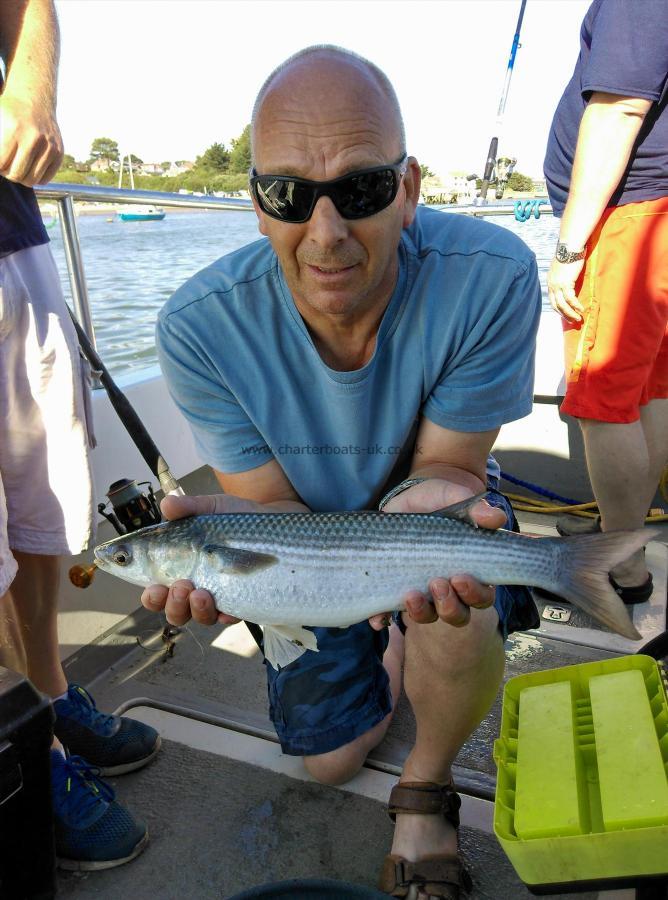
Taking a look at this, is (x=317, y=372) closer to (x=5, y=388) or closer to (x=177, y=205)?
(x=5, y=388)

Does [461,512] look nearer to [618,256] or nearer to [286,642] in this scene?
[286,642]

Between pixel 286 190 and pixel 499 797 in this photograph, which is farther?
pixel 286 190

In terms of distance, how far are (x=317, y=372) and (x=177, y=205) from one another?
2.56m

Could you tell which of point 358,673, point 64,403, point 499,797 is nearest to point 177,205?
point 64,403

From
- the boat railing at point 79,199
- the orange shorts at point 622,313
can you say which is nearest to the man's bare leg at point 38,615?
the boat railing at point 79,199

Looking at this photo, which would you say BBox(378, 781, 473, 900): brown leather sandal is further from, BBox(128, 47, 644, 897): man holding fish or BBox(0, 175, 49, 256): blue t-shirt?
BBox(0, 175, 49, 256): blue t-shirt

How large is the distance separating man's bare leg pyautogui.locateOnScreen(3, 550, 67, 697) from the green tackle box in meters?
1.65

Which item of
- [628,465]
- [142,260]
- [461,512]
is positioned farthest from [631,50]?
[142,260]

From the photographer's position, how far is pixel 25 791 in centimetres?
184

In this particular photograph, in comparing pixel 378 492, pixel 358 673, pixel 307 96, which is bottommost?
pixel 358 673

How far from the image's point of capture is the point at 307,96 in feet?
7.22

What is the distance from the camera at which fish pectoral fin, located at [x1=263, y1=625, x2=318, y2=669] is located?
2332mm

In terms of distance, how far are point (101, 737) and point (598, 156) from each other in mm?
3149

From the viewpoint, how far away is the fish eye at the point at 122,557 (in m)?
2.23
